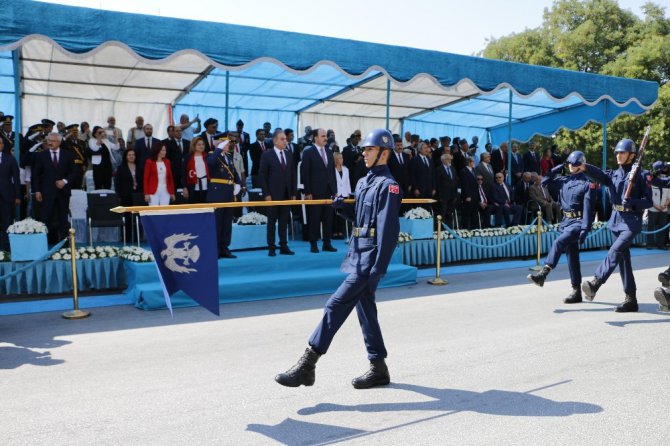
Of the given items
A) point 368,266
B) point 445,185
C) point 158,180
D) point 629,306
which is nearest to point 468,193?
point 445,185

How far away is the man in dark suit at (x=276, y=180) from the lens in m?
9.90

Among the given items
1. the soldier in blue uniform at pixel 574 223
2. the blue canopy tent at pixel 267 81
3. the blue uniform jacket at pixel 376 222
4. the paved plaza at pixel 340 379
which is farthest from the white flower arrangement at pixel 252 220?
the blue uniform jacket at pixel 376 222

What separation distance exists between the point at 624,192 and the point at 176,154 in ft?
26.4

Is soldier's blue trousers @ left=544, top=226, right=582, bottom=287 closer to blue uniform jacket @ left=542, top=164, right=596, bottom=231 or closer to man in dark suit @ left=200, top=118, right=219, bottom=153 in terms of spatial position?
blue uniform jacket @ left=542, top=164, right=596, bottom=231

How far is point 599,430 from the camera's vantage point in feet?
12.7

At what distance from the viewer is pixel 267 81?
14.0 metres

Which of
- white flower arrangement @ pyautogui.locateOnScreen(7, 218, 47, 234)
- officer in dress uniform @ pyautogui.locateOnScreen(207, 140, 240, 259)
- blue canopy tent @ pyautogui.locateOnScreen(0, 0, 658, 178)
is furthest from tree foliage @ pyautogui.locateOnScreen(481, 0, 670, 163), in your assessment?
white flower arrangement @ pyautogui.locateOnScreen(7, 218, 47, 234)

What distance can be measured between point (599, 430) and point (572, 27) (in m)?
40.9

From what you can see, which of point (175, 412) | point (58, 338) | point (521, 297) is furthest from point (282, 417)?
point (521, 297)

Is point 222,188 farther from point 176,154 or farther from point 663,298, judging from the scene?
point 663,298

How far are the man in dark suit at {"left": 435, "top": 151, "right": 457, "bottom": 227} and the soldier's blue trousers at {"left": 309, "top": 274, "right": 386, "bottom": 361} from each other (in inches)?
352

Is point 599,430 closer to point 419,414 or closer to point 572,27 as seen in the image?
point 419,414

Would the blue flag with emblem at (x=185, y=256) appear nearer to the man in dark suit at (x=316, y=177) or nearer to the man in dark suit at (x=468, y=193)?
the man in dark suit at (x=316, y=177)

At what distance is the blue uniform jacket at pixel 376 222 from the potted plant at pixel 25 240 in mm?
5837
